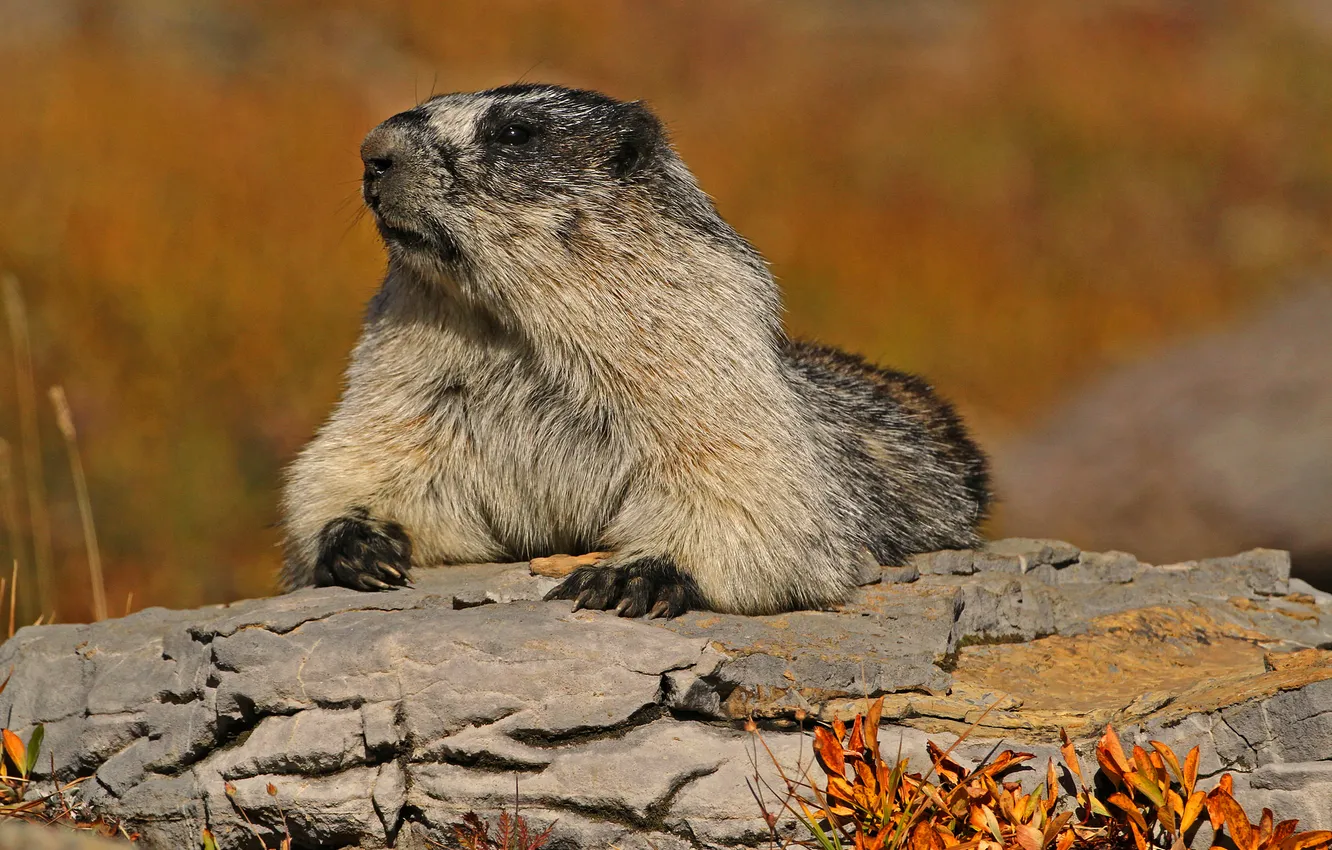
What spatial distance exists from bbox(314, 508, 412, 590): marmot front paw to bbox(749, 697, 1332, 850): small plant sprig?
2056 millimetres

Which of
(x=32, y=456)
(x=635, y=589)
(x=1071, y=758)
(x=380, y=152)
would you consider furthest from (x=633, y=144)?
(x=32, y=456)

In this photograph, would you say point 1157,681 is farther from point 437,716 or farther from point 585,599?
point 437,716

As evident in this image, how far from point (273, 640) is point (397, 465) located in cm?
126

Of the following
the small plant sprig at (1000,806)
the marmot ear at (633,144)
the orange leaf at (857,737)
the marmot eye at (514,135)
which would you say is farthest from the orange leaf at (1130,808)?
the marmot eye at (514,135)

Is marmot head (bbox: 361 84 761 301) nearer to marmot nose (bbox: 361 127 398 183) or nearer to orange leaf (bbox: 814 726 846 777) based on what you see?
marmot nose (bbox: 361 127 398 183)

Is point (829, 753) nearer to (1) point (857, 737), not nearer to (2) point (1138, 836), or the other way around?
(1) point (857, 737)

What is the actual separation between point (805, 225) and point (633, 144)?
11.8m

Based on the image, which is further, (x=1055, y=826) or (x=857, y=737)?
(x=857, y=737)

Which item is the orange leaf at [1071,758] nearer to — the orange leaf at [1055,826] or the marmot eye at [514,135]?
the orange leaf at [1055,826]

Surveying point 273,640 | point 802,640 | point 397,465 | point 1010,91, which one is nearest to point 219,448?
point 397,465

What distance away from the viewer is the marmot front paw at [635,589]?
571 cm

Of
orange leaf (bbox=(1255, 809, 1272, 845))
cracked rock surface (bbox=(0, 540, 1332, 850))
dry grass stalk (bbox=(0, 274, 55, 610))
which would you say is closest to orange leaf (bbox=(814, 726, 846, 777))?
cracked rock surface (bbox=(0, 540, 1332, 850))

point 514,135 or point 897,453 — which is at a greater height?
point 514,135

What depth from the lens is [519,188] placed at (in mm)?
6152
